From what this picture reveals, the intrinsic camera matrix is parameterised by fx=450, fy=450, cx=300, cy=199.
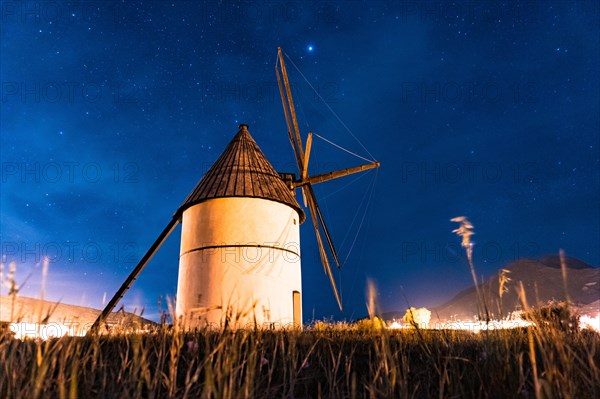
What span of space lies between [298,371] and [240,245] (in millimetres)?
10852

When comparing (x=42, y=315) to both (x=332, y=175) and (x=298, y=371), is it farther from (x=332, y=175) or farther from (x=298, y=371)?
(x=332, y=175)

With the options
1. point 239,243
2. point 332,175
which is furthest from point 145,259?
point 332,175

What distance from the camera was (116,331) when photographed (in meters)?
5.52

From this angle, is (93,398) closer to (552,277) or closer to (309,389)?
(309,389)

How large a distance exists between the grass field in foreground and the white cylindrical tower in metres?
8.39

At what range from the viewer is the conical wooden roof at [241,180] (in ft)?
48.8

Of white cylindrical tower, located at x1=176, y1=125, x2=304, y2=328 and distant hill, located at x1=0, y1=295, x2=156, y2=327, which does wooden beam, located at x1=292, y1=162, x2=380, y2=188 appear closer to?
white cylindrical tower, located at x1=176, y1=125, x2=304, y2=328

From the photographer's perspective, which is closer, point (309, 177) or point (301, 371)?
point (301, 371)

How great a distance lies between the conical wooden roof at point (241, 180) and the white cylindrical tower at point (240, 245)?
3cm

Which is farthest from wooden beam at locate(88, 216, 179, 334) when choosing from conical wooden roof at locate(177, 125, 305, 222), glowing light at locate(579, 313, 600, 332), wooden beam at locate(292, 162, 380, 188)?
glowing light at locate(579, 313, 600, 332)

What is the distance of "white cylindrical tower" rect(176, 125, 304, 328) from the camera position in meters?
13.8

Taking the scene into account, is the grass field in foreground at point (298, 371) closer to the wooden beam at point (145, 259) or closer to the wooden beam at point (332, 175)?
the wooden beam at point (145, 259)

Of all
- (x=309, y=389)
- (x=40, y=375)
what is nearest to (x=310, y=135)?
(x=309, y=389)

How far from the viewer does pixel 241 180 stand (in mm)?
15250
